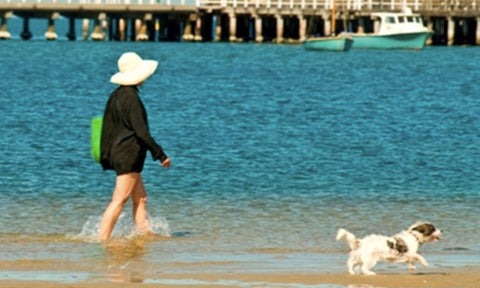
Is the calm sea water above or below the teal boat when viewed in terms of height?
above

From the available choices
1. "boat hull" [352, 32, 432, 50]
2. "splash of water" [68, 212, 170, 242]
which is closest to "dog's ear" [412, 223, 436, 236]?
"splash of water" [68, 212, 170, 242]

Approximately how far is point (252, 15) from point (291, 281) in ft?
256

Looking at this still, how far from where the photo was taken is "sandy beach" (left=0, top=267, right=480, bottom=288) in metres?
10.4

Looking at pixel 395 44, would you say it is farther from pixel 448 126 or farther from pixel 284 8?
pixel 448 126

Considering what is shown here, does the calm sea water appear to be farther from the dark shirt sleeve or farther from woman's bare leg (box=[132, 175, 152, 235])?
the dark shirt sleeve

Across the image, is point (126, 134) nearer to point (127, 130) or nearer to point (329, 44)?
point (127, 130)

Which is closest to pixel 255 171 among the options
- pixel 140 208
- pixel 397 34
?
pixel 140 208

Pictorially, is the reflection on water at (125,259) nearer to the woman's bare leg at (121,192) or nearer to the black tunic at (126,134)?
the woman's bare leg at (121,192)

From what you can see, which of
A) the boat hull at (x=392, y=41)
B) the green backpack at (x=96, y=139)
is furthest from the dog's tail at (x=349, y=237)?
the boat hull at (x=392, y=41)

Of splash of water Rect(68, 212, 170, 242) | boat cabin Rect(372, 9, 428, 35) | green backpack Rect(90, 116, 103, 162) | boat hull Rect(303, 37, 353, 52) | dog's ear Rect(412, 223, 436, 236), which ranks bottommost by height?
boat hull Rect(303, 37, 353, 52)

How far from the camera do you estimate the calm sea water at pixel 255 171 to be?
13492mm

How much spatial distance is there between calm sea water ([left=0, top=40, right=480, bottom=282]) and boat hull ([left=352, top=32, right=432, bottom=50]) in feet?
101

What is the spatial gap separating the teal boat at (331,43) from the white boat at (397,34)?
1.15m

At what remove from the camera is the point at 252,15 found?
88312 mm
